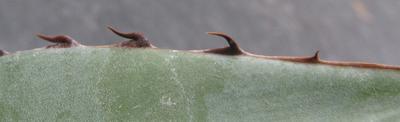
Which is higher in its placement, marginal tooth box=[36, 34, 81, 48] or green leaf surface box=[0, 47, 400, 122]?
marginal tooth box=[36, 34, 81, 48]

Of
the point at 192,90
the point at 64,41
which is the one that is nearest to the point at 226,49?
the point at 192,90

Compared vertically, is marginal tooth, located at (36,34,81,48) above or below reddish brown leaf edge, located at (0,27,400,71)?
above

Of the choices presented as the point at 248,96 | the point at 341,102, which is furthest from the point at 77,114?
the point at 341,102

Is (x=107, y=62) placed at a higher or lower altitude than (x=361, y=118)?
higher

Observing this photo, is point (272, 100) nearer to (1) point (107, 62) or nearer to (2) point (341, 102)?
(2) point (341, 102)

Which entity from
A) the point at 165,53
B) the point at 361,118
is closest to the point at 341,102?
the point at 361,118

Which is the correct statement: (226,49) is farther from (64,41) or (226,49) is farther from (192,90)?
(64,41)
